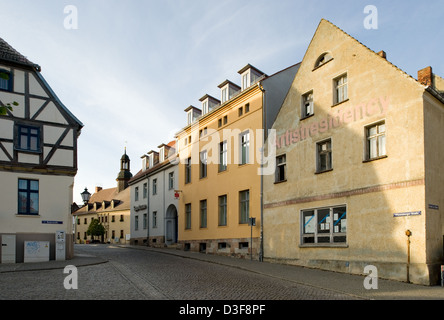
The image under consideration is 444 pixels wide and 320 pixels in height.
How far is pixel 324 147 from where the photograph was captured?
1895 cm

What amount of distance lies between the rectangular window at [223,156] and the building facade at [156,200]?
711 cm

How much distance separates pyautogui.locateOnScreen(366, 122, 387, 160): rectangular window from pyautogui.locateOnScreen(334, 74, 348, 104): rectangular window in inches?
81.3

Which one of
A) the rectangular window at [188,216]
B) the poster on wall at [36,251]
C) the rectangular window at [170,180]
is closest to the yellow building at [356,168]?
the rectangular window at [188,216]

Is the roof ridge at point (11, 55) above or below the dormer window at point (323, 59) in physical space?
above

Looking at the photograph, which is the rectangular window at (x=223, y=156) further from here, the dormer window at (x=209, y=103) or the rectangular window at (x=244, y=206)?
the dormer window at (x=209, y=103)

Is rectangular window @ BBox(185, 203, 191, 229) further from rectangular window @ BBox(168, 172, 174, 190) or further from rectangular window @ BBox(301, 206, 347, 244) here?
rectangular window @ BBox(301, 206, 347, 244)

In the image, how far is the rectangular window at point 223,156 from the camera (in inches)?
1045

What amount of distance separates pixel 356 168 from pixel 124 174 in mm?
60976

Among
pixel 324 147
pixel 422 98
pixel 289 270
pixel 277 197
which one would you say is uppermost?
pixel 422 98

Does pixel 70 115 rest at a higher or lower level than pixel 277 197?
higher

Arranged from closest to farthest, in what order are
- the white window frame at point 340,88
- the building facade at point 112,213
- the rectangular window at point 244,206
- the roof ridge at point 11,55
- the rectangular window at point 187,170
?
the white window frame at point 340,88, the roof ridge at point 11,55, the rectangular window at point 244,206, the rectangular window at point 187,170, the building facade at point 112,213

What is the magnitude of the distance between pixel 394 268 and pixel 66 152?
54.4 ft
